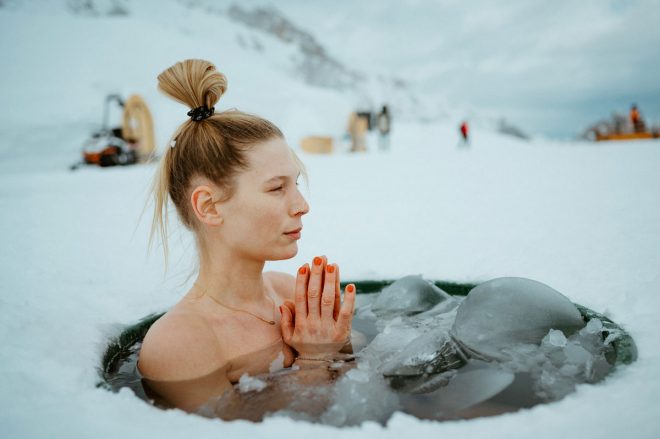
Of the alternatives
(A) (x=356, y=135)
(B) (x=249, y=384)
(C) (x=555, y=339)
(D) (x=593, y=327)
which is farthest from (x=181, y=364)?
(A) (x=356, y=135)

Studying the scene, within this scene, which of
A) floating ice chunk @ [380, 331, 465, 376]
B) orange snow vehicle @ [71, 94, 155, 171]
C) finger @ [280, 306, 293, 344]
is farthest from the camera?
orange snow vehicle @ [71, 94, 155, 171]

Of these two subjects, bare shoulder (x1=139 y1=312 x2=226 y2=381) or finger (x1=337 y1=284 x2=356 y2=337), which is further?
finger (x1=337 y1=284 x2=356 y2=337)

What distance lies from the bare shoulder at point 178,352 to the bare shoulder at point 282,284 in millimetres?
643

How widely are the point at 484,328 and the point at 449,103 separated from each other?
99.9m

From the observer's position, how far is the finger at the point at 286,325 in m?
1.75

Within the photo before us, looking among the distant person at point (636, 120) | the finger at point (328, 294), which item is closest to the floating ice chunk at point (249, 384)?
the finger at point (328, 294)

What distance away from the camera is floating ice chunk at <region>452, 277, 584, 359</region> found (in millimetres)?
1581

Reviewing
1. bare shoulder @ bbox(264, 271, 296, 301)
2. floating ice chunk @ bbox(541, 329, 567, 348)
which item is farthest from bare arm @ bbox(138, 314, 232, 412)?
floating ice chunk @ bbox(541, 329, 567, 348)

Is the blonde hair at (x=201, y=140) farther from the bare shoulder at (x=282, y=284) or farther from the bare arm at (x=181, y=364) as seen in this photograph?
the bare shoulder at (x=282, y=284)

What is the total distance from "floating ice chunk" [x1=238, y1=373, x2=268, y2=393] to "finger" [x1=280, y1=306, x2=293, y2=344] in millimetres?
284

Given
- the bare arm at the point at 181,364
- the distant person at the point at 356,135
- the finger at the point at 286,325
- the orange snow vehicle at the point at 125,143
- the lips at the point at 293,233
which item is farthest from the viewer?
the distant person at the point at 356,135

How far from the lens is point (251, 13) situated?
280ft

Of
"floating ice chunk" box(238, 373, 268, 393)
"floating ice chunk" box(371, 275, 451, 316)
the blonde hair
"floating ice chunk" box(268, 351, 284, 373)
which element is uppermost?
the blonde hair

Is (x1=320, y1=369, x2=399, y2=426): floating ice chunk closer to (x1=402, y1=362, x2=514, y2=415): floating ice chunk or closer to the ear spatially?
(x1=402, y1=362, x2=514, y2=415): floating ice chunk
